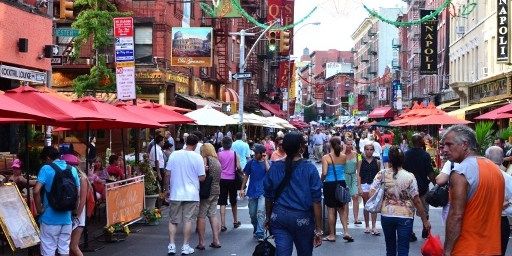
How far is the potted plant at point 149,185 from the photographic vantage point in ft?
55.2

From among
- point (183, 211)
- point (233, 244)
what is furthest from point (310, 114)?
point (183, 211)

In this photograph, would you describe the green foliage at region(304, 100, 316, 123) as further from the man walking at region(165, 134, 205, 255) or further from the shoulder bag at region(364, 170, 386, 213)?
the shoulder bag at region(364, 170, 386, 213)

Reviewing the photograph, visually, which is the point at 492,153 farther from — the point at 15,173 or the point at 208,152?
the point at 15,173

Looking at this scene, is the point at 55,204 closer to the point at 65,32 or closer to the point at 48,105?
the point at 48,105

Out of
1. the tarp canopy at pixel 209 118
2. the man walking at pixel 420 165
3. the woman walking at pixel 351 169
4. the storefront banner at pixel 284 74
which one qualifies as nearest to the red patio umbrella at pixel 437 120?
the tarp canopy at pixel 209 118

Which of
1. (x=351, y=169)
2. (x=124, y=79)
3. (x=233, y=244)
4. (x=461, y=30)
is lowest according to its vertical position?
(x=233, y=244)

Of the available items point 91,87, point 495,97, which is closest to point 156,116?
point 91,87

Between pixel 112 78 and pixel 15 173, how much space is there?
17.5 m

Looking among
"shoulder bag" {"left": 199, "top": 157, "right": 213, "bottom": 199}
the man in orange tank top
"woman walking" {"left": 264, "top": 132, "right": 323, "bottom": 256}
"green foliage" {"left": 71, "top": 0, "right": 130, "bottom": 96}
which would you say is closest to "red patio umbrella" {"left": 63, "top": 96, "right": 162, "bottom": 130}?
A: "shoulder bag" {"left": 199, "top": 157, "right": 213, "bottom": 199}

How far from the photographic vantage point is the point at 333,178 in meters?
13.5

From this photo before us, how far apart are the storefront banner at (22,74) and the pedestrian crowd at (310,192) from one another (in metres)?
5.85

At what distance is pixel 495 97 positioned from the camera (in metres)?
38.7

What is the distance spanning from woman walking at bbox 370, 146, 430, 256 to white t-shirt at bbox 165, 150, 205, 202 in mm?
3107

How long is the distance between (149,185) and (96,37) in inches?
545
